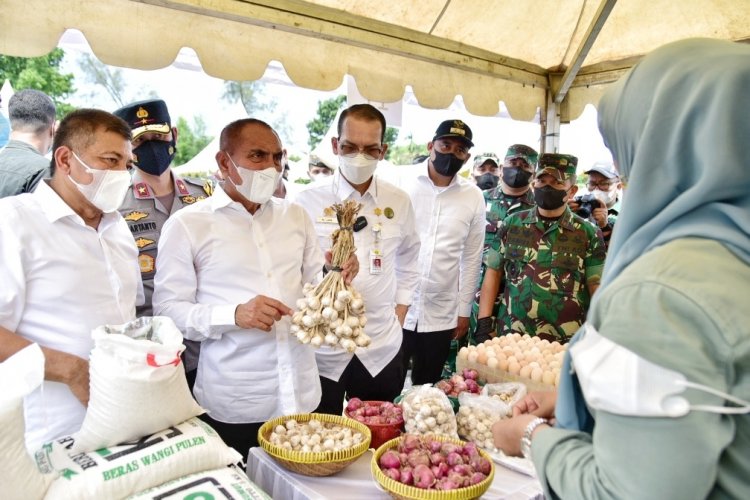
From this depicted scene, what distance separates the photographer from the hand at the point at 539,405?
4.37 feet

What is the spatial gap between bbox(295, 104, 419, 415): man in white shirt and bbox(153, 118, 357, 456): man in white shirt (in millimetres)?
506

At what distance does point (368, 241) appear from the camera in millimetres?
3025

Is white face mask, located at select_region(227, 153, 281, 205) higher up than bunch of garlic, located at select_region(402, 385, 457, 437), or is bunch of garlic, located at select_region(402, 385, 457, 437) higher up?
white face mask, located at select_region(227, 153, 281, 205)

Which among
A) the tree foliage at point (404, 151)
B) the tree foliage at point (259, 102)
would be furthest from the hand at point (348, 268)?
the tree foliage at point (404, 151)

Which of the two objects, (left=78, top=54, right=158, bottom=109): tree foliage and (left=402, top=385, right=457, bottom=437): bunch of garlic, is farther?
(left=78, top=54, right=158, bottom=109): tree foliage

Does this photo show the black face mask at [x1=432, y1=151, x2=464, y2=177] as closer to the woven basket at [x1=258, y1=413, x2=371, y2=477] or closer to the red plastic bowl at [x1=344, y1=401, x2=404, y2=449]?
the red plastic bowl at [x1=344, y1=401, x2=404, y2=449]

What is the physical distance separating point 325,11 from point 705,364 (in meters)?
2.85

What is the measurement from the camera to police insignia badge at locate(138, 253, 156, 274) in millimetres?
2645

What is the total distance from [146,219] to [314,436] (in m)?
1.57

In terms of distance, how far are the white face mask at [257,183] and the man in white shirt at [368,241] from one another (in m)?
0.63

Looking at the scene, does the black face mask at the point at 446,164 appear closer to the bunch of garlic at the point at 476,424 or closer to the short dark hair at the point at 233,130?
the short dark hair at the point at 233,130

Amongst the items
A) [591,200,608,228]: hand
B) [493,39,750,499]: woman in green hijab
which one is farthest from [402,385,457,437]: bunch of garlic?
[591,200,608,228]: hand

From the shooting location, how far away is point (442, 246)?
3.76 meters

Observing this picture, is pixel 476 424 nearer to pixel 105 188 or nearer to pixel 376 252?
pixel 376 252
